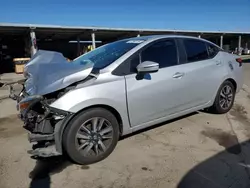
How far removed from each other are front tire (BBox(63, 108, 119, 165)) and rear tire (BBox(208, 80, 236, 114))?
2395 millimetres

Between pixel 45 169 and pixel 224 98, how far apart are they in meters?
3.56

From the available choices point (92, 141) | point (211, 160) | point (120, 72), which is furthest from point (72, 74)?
point (211, 160)

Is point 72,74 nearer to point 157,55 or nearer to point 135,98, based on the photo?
point 135,98

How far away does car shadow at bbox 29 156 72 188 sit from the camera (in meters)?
2.78

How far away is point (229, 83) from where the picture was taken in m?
4.82

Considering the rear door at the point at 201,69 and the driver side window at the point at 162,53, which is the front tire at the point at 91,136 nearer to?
the driver side window at the point at 162,53

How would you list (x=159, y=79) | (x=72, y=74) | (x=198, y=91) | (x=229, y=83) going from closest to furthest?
(x=72, y=74), (x=159, y=79), (x=198, y=91), (x=229, y=83)

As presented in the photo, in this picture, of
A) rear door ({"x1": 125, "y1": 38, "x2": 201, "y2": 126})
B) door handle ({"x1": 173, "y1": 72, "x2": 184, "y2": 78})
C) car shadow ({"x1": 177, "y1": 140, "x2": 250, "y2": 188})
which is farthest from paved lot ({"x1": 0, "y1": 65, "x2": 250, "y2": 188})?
door handle ({"x1": 173, "y1": 72, "x2": 184, "y2": 78})

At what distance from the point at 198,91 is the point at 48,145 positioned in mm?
2612

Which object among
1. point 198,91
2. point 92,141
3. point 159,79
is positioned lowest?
point 92,141

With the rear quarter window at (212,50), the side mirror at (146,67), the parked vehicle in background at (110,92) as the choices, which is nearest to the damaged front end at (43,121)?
the parked vehicle in background at (110,92)

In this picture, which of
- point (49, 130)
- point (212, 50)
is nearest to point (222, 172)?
point (49, 130)

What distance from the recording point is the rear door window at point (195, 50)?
419 centimetres

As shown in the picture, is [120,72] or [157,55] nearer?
[120,72]
